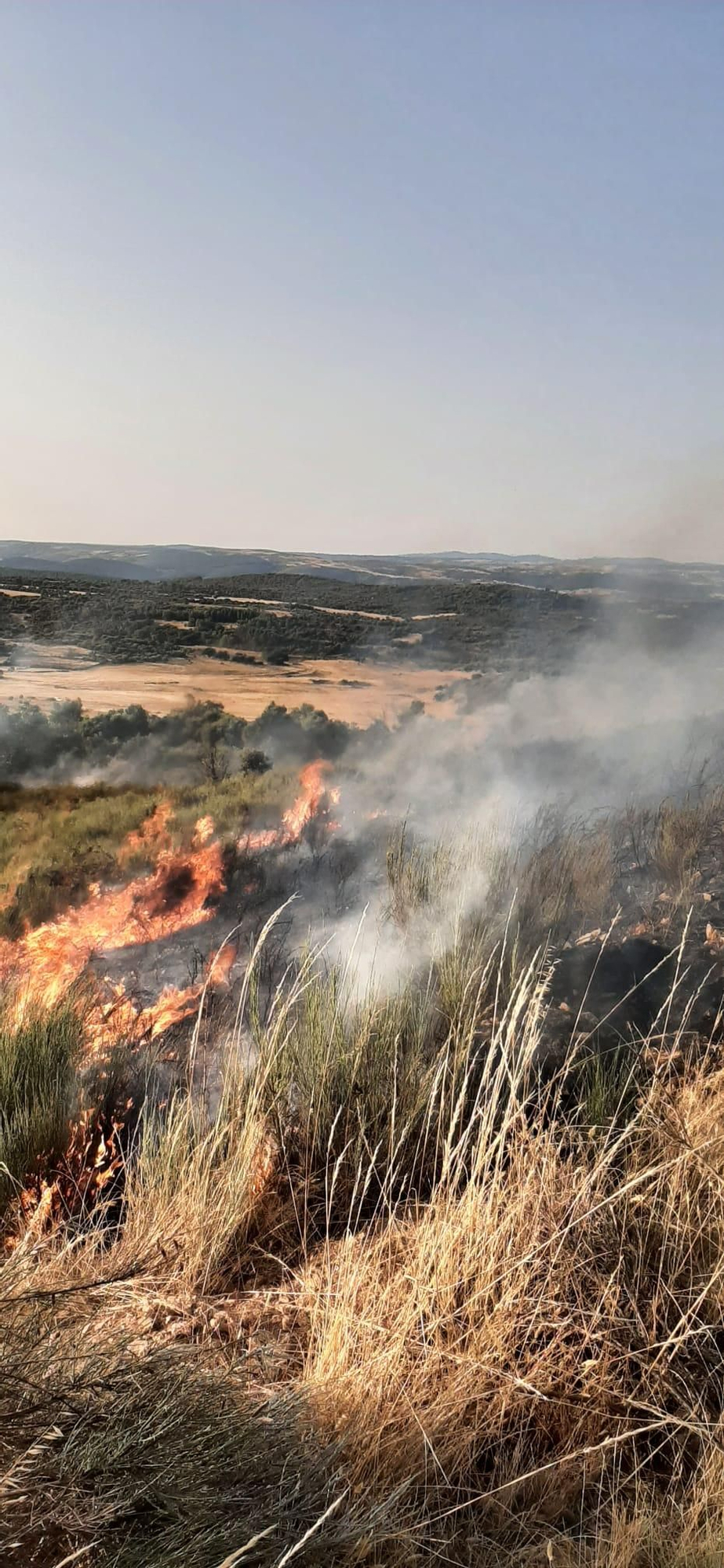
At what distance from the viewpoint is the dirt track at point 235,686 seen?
12633 millimetres

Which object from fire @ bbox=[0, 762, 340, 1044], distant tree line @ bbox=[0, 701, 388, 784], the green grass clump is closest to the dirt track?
distant tree line @ bbox=[0, 701, 388, 784]

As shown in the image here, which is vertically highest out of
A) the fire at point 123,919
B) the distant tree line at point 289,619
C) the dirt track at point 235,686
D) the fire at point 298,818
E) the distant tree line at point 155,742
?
the distant tree line at point 289,619

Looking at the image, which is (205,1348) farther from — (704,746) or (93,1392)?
(704,746)

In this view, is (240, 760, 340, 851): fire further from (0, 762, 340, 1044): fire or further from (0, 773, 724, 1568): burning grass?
(0, 773, 724, 1568): burning grass

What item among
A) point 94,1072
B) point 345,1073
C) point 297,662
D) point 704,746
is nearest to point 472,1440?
point 345,1073

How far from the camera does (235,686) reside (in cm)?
1383

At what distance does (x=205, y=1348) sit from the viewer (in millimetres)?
2500

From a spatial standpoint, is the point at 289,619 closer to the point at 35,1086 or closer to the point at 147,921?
the point at 147,921

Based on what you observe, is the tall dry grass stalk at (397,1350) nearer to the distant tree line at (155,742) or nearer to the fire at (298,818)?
the fire at (298,818)

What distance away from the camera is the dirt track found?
12633 millimetres

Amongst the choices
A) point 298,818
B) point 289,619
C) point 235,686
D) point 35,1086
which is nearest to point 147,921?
point 298,818

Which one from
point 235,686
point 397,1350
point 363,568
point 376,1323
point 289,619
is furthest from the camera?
point 363,568

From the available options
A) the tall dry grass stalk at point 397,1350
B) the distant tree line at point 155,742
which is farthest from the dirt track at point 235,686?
the tall dry grass stalk at point 397,1350

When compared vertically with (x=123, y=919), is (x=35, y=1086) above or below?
above
